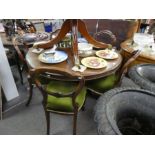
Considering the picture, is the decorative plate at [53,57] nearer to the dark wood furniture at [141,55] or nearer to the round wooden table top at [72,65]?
the round wooden table top at [72,65]

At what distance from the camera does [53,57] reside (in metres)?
1.59

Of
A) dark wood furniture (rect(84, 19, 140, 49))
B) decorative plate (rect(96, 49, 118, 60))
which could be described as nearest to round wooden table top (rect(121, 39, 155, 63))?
dark wood furniture (rect(84, 19, 140, 49))

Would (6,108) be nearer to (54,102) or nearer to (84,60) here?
(54,102)

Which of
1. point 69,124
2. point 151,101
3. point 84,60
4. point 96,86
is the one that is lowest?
point 69,124

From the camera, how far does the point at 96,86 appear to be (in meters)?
1.76

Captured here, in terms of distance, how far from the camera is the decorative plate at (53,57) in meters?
1.51

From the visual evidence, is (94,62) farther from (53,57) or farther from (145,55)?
(145,55)

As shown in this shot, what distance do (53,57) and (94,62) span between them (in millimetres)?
454

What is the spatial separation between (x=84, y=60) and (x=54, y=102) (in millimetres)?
541

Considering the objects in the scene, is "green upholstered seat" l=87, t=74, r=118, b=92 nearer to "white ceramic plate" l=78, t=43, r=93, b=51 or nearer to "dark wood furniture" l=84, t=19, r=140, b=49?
"white ceramic plate" l=78, t=43, r=93, b=51

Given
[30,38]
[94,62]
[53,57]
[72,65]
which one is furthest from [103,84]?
[30,38]

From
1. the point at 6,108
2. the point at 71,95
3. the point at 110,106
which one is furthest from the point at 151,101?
the point at 6,108

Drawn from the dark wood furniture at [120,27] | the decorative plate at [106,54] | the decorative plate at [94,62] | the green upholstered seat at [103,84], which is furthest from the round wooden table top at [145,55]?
the decorative plate at [94,62]
